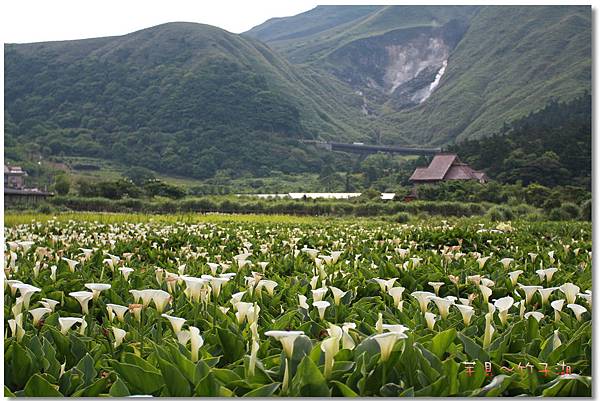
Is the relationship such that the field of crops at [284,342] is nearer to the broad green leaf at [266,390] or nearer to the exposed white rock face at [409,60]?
the broad green leaf at [266,390]

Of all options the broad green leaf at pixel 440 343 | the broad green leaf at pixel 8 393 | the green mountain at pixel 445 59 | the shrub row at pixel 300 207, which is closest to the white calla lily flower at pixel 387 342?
the broad green leaf at pixel 440 343

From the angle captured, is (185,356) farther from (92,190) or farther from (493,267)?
(92,190)

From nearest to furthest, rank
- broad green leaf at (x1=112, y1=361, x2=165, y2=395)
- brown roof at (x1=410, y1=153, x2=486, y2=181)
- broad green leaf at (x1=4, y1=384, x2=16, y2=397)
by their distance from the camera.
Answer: broad green leaf at (x1=112, y1=361, x2=165, y2=395), broad green leaf at (x1=4, y1=384, x2=16, y2=397), brown roof at (x1=410, y1=153, x2=486, y2=181)

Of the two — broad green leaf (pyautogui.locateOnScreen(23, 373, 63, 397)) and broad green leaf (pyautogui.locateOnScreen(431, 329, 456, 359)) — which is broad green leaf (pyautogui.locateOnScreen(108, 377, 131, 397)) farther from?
broad green leaf (pyautogui.locateOnScreen(431, 329, 456, 359))

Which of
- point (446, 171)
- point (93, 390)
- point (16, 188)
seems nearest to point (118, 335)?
point (93, 390)

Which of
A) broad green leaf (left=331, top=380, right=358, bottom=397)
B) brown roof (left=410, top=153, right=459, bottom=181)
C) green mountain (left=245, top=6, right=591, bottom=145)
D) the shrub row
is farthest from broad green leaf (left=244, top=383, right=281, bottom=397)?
brown roof (left=410, top=153, right=459, bottom=181)

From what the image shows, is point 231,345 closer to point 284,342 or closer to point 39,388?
point 284,342
